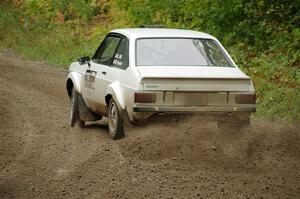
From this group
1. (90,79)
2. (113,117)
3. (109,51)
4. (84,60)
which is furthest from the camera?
(84,60)

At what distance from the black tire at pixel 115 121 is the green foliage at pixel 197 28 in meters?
3.53

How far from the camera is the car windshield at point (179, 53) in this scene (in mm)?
10102

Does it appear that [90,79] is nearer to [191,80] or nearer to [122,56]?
[122,56]

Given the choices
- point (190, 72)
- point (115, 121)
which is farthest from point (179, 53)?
point (115, 121)

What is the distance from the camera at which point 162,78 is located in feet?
31.0

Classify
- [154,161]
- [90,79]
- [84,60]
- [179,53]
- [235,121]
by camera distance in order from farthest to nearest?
[84,60], [90,79], [179,53], [235,121], [154,161]

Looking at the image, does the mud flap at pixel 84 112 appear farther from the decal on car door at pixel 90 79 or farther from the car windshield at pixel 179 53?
the car windshield at pixel 179 53

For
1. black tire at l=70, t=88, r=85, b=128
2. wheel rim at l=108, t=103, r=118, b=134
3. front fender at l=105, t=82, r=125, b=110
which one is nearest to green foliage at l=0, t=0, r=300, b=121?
black tire at l=70, t=88, r=85, b=128

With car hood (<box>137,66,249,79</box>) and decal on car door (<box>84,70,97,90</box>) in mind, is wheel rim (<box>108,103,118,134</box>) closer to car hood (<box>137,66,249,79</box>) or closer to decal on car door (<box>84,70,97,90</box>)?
car hood (<box>137,66,249,79</box>)

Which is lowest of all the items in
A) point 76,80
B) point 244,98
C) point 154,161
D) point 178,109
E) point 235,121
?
point 154,161

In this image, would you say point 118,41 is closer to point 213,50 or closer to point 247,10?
point 213,50

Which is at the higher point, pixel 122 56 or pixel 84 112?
pixel 122 56

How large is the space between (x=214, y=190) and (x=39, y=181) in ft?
6.25

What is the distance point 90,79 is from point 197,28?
8.22 m
